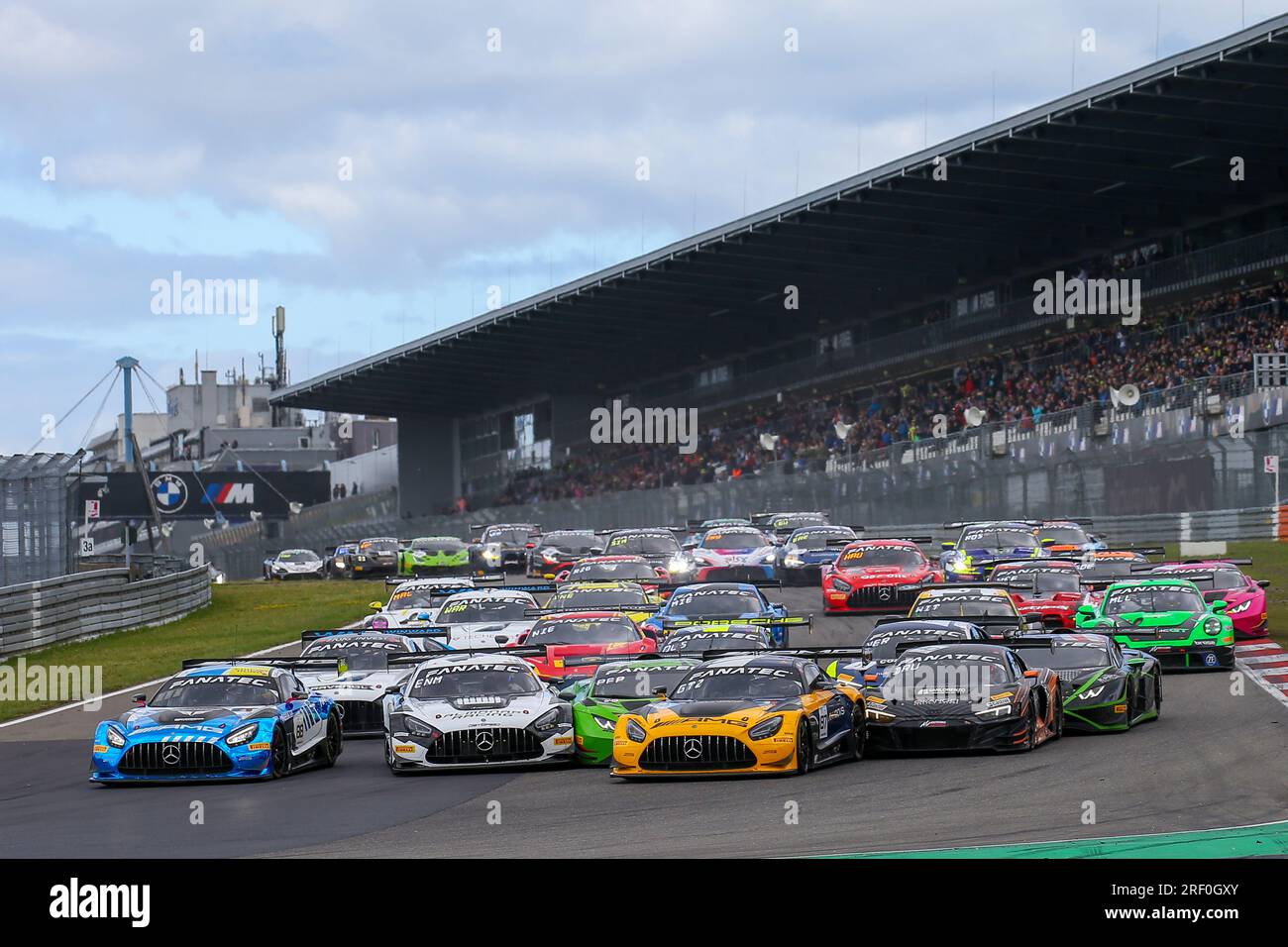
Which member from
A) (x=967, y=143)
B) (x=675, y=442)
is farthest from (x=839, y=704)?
(x=675, y=442)

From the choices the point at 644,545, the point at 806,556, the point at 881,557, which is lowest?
the point at 806,556

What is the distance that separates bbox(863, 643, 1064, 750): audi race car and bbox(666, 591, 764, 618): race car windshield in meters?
8.42

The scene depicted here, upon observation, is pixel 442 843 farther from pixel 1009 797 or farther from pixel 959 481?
pixel 959 481

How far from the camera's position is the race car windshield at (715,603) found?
26438 mm

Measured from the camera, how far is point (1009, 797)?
13.8m

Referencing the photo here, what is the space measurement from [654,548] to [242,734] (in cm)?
2386

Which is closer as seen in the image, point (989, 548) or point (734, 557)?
point (989, 548)

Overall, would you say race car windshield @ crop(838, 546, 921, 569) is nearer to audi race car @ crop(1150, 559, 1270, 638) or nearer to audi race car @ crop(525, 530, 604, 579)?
audi race car @ crop(1150, 559, 1270, 638)

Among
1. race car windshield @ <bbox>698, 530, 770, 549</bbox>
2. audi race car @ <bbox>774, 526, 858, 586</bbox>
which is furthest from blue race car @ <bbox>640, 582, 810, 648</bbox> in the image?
audi race car @ <bbox>774, 526, 858, 586</bbox>

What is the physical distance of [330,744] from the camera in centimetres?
1877

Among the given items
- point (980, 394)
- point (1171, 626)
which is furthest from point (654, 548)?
point (980, 394)

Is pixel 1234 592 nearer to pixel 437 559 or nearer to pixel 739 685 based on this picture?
pixel 739 685

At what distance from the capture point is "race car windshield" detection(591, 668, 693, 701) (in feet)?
61.3
